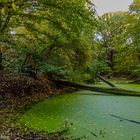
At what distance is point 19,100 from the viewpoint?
10.5m

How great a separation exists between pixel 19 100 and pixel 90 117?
3.01 metres

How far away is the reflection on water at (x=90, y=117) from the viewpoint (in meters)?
6.73

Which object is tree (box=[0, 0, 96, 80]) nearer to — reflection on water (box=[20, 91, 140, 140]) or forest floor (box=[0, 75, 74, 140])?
forest floor (box=[0, 75, 74, 140])

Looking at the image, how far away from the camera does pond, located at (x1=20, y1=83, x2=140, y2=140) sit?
22.1ft

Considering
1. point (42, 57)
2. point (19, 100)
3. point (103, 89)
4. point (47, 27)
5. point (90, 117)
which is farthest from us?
point (103, 89)

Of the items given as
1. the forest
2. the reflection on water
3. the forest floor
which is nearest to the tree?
the forest

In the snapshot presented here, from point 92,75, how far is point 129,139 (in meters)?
11.1

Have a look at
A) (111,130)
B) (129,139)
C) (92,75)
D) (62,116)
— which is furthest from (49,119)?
(92,75)

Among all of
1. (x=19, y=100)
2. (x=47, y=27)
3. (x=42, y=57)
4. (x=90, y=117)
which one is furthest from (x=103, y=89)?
(x=90, y=117)

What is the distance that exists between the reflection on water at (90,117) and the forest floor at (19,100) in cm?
31

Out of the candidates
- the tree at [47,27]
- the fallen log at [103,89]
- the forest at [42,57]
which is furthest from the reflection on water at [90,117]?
the tree at [47,27]

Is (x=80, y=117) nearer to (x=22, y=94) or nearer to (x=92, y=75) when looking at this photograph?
(x=22, y=94)

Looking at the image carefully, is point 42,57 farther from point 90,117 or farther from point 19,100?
point 90,117

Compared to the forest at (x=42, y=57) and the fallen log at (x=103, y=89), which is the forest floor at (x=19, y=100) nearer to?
the forest at (x=42, y=57)
